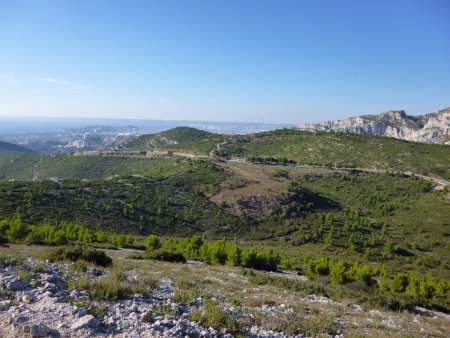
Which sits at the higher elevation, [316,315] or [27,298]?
[27,298]

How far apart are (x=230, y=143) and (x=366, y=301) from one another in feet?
496

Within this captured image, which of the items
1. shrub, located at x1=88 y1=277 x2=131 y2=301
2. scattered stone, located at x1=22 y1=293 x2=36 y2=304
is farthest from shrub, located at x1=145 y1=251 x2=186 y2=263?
scattered stone, located at x1=22 y1=293 x2=36 y2=304

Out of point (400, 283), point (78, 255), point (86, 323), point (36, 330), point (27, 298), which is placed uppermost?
point (36, 330)

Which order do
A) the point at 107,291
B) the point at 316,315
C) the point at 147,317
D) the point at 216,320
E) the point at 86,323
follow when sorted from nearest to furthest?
1. the point at 86,323
2. the point at 147,317
3. the point at 216,320
4. the point at 107,291
5. the point at 316,315

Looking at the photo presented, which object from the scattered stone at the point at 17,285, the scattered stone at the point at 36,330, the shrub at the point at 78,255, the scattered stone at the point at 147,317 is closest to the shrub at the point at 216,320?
the scattered stone at the point at 147,317

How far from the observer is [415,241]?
2677 inches

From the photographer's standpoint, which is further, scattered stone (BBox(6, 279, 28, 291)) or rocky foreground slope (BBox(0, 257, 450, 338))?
scattered stone (BBox(6, 279, 28, 291))

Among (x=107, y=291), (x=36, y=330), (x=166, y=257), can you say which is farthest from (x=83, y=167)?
(x=36, y=330)

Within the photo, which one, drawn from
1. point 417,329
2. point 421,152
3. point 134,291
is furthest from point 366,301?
point 421,152

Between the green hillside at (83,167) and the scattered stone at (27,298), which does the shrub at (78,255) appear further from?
the green hillside at (83,167)

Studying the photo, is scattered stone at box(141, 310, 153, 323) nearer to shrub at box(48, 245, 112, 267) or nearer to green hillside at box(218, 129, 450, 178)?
shrub at box(48, 245, 112, 267)

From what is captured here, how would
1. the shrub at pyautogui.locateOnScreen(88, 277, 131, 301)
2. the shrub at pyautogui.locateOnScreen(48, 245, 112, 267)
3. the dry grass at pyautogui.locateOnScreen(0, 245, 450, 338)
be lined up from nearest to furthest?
the shrub at pyautogui.locateOnScreen(88, 277, 131, 301) < the dry grass at pyautogui.locateOnScreen(0, 245, 450, 338) < the shrub at pyautogui.locateOnScreen(48, 245, 112, 267)

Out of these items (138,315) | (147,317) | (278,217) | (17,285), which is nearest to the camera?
(147,317)

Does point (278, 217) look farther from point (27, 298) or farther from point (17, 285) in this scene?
point (27, 298)
